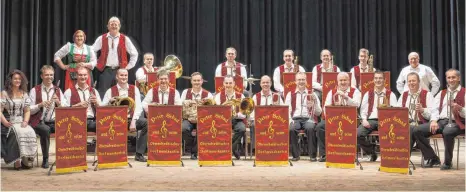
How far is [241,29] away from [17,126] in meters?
5.46

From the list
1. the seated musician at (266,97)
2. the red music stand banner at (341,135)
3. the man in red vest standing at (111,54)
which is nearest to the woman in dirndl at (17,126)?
the man in red vest standing at (111,54)

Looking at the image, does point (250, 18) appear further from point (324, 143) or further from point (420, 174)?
point (420, 174)

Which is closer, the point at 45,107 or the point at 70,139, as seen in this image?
the point at 70,139

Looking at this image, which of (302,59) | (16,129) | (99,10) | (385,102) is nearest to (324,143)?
(385,102)

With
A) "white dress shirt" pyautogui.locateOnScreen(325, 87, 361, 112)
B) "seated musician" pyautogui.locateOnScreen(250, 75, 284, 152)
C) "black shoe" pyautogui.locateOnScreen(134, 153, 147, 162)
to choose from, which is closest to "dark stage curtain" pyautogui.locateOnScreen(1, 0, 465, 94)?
"seated musician" pyautogui.locateOnScreen(250, 75, 284, 152)

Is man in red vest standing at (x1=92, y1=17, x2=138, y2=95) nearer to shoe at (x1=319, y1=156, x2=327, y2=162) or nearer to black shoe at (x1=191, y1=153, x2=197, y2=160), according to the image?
black shoe at (x1=191, y1=153, x2=197, y2=160)

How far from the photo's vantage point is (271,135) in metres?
6.12

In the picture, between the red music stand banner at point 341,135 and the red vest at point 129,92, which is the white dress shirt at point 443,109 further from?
the red vest at point 129,92

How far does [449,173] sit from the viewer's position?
18.5ft

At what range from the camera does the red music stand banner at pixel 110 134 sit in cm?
583

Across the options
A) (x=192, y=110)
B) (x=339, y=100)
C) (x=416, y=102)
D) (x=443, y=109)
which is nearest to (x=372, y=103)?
(x=339, y=100)

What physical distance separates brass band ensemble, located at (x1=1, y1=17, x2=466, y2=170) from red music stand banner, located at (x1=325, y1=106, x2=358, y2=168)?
265mm

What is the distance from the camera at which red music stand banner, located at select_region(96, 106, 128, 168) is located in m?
5.83

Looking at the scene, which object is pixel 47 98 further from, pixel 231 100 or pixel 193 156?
pixel 231 100
